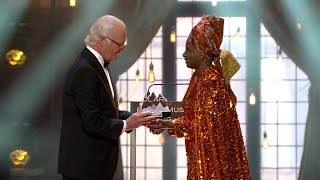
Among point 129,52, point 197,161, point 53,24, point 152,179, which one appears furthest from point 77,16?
Answer: point 197,161

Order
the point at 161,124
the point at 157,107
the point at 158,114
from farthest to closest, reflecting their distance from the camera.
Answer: the point at 157,107 < the point at 158,114 < the point at 161,124

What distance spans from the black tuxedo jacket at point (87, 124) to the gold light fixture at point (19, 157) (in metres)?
3.85

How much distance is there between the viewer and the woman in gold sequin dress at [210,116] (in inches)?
116

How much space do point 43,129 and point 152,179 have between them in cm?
138

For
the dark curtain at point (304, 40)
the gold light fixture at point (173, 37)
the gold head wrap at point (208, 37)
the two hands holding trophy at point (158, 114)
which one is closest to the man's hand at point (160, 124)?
the two hands holding trophy at point (158, 114)

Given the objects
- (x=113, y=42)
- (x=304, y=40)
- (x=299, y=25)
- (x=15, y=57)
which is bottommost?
(x=113, y=42)

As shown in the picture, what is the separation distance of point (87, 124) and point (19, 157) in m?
4.08

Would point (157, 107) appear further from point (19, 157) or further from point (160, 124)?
point (19, 157)

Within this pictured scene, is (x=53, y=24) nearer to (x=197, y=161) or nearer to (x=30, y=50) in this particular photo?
(x=30, y=50)

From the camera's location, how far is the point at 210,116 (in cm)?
293

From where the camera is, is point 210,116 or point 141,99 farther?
point 141,99

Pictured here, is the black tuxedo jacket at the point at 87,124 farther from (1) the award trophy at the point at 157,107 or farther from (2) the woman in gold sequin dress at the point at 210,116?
(1) the award trophy at the point at 157,107

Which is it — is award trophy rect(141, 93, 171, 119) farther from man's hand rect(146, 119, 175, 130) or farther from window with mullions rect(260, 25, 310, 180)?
window with mullions rect(260, 25, 310, 180)

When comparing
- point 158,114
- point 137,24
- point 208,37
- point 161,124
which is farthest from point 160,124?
point 137,24
